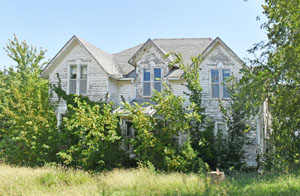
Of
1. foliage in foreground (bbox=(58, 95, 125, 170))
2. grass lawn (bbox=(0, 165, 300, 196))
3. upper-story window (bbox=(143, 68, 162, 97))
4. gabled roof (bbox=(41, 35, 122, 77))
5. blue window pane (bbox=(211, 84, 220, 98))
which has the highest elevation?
gabled roof (bbox=(41, 35, 122, 77))

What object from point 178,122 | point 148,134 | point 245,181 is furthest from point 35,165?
point 245,181

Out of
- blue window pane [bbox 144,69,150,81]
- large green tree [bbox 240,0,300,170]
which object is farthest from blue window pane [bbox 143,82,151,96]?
large green tree [bbox 240,0,300,170]

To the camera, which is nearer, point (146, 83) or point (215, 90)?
point (215, 90)

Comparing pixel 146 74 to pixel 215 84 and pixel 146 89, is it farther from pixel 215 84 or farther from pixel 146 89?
pixel 215 84

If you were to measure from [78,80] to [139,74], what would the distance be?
13.5ft

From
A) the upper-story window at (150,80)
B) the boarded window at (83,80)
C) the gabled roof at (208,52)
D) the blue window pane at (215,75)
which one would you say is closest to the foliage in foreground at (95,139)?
the boarded window at (83,80)

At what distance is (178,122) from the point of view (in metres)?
14.5

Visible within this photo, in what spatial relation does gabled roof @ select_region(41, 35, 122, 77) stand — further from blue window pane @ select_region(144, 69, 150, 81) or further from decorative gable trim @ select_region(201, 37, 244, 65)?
decorative gable trim @ select_region(201, 37, 244, 65)

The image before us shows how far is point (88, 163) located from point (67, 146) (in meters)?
2.70

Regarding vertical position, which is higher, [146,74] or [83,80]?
[146,74]

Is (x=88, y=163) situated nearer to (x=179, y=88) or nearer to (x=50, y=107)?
(x=50, y=107)

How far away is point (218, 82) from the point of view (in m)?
17.7

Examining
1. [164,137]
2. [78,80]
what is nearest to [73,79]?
[78,80]

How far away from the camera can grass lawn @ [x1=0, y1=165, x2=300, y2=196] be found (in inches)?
354
